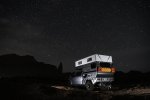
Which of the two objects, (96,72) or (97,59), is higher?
(97,59)

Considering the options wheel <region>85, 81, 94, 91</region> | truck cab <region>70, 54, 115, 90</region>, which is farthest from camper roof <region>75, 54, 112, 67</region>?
wheel <region>85, 81, 94, 91</region>

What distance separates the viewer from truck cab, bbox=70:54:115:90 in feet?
45.9

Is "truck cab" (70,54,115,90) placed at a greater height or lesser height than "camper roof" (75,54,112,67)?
lesser

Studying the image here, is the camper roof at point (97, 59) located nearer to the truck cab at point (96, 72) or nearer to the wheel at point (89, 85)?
the truck cab at point (96, 72)

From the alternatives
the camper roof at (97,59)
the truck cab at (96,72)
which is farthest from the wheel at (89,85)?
the camper roof at (97,59)

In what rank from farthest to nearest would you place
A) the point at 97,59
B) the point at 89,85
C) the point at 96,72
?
1. the point at 89,85
2. the point at 97,59
3. the point at 96,72

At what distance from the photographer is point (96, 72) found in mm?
13883

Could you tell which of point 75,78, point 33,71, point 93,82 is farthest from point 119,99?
point 33,71

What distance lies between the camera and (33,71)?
186 metres

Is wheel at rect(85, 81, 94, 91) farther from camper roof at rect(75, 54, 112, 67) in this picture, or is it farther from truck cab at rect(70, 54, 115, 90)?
camper roof at rect(75, 54, 112, 67)

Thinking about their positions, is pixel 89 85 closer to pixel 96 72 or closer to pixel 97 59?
pixel 96 72

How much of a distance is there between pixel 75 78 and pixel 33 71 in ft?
580

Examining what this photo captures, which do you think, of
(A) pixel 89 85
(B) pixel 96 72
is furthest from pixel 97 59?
(A) pixel 89 85

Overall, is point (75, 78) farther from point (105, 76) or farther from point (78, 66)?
point (105, 76)
